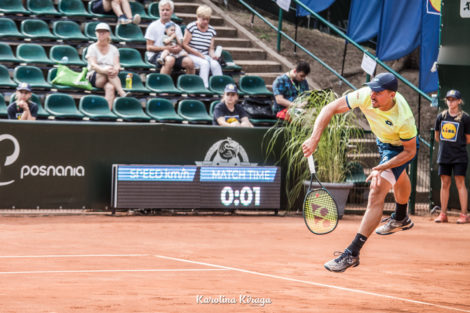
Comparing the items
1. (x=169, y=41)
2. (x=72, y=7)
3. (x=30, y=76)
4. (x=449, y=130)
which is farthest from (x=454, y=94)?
(x=72, y=7)

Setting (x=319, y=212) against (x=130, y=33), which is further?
(x=130, y=33)

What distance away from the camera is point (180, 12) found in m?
18.5

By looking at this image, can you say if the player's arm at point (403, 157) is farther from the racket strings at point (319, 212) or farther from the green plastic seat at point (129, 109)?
the green plastic seat at point (129, 109)

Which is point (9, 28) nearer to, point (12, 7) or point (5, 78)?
point (12, 7)

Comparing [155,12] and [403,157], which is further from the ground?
[155,12]

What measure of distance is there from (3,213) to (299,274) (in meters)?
5.92

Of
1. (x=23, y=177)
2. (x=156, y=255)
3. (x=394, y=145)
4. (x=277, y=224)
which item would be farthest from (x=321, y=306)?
(x=23, y=177)

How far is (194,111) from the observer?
1462 cm

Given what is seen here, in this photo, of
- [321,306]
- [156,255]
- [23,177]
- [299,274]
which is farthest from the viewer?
[23,177]

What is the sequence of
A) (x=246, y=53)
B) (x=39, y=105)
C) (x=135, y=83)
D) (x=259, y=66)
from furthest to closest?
(x=246, y=53), (x=259, y=66), (x=135, y=83), (x=39, y=105)

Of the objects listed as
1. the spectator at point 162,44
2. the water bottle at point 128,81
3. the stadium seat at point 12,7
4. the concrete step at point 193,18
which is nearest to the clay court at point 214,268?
the water bottle at point 128,81

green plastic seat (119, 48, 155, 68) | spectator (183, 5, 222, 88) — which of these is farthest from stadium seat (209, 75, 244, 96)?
green plastic seat (119, 48, 155, 68)

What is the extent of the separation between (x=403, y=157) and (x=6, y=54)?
9006 millimetres

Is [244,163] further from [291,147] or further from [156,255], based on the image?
[156,255]
